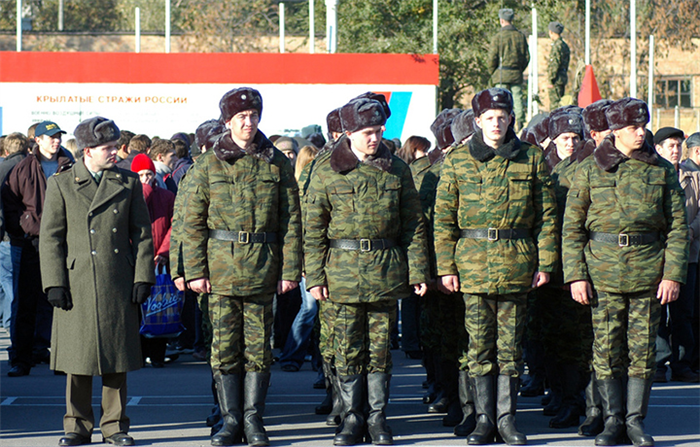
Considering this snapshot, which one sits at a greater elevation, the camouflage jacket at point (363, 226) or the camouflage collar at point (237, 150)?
the camouflage collar at point (237, 150)

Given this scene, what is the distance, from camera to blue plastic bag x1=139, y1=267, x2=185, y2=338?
9.09 m

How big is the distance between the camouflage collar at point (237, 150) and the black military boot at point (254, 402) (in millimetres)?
1382

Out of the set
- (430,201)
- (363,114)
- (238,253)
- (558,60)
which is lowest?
(238,253)

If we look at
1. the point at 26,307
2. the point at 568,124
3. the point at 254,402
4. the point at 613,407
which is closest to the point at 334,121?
the point at 568,124

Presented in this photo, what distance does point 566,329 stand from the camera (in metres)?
7.17

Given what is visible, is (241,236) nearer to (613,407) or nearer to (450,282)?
(450,282)

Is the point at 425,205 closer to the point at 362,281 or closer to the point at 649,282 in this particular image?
the point at 362,281

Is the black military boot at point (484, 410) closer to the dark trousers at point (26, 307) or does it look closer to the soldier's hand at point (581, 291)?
the soldier's hand at point (581, 291)

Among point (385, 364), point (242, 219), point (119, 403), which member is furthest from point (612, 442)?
point (119, 403)

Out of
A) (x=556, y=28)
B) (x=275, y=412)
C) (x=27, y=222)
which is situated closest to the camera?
(x=275, y=412)

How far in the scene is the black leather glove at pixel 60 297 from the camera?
6.48 meters

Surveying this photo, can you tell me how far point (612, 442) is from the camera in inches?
256

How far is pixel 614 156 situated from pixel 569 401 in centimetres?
178

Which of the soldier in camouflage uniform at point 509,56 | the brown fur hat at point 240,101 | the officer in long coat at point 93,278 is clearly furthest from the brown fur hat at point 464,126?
the soldier in camouflage uniform at point 509,56
